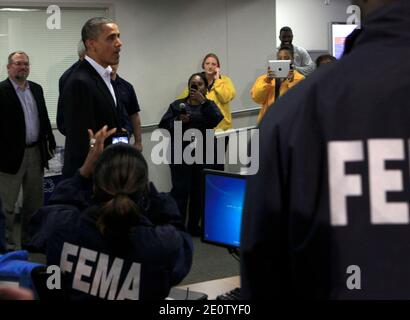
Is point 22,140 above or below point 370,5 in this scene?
below

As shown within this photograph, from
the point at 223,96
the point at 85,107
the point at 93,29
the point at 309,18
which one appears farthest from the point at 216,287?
the point at 309,18

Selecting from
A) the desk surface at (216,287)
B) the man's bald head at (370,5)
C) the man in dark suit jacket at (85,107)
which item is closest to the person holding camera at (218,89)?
the man in dark suit jacket at (85,107)

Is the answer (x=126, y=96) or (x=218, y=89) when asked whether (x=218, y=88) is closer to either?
(x=218, y=89)

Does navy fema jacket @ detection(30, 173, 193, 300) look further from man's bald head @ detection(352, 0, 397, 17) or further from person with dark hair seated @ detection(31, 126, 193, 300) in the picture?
man's bald head @ detection(352, 0, 397, 17)

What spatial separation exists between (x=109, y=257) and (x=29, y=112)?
3.32 m

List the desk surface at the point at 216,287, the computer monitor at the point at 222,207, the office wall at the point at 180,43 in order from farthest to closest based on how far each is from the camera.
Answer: the office wall at the point at 180,43
the computer monitor at the point at 222,207
the desk surface at the point at 216,287

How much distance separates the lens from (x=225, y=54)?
721 centimetres

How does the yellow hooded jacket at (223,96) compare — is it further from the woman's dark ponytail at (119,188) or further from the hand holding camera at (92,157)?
the woman's dark ponytail at (119,188)

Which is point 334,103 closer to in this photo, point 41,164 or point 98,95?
point 98,95

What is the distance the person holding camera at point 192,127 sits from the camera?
5781 mm

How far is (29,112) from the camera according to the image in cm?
520

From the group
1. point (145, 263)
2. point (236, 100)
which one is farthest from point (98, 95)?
point (236, 100)

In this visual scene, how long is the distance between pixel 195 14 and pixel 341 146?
6.35 metres
